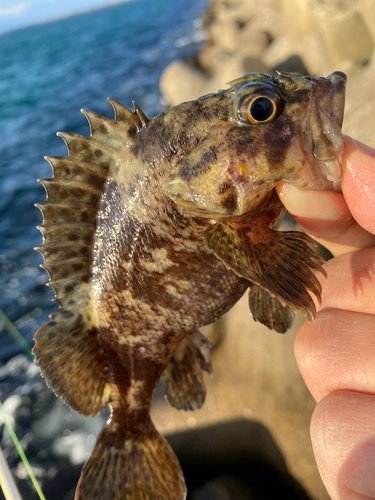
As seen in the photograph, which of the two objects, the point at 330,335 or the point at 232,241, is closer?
the point at 232,241

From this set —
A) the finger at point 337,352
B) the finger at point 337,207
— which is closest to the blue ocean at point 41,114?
the finger at point 337,352

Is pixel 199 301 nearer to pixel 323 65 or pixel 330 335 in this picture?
pixel 330 335

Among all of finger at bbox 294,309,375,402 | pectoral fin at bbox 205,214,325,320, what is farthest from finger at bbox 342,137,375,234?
finger at bbox 294,309,375,402

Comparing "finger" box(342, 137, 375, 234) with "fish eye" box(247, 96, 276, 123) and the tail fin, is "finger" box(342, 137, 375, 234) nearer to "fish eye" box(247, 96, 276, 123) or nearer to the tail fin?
"fish eye" box(247, 96, 276, 123)

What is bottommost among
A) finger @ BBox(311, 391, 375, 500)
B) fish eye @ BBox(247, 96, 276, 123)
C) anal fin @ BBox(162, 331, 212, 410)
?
finger @ BBox(311, 391, 375, 500)

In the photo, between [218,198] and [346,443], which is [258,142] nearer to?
[218,198]

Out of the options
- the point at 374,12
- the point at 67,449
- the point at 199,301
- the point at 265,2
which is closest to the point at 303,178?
the point at 199,301
